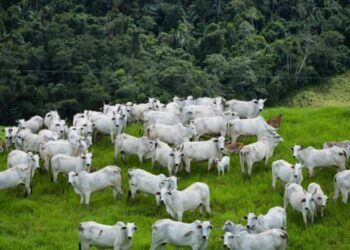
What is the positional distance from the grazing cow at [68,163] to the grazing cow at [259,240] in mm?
6834

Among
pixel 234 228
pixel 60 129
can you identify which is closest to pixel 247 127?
pixel 60 129

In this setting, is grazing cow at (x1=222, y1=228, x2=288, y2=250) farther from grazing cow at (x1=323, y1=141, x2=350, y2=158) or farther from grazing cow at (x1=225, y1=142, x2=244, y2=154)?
grazing cow at (x1=225, y1=142, x2=244, y2=154)

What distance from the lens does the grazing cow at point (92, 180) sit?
19594 millimetres

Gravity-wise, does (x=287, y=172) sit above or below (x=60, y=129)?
above

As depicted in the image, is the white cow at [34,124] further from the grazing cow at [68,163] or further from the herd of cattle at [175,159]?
the grazing cow at [68,163]

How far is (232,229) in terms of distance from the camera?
1627cm

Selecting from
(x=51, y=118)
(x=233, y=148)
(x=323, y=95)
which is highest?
(x=233, y=148)

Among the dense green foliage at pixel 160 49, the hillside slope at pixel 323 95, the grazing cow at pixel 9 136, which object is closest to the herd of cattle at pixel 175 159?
the grazing cow at pixel 9 136

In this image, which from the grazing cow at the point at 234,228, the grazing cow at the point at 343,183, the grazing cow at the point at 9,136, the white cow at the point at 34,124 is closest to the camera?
the grazing cow at the point at 234,228

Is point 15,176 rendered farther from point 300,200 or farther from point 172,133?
point 300,200

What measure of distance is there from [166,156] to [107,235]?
560 cm

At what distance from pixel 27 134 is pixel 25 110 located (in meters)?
29.9

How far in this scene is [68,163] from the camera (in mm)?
21016

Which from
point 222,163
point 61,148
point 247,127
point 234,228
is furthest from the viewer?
point 247,127
